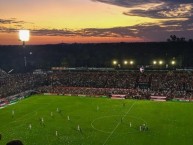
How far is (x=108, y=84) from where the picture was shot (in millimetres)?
83250

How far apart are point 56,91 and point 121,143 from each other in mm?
42914

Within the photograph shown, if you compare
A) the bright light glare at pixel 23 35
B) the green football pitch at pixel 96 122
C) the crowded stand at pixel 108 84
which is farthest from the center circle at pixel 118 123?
the bright light glare at pixel 23 35

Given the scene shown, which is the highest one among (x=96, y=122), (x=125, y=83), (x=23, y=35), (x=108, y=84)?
(x=23, y=35)

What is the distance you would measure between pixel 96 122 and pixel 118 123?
11.9 ft

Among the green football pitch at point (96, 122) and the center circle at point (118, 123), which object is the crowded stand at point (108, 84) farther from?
the center circle at point (118, 123)

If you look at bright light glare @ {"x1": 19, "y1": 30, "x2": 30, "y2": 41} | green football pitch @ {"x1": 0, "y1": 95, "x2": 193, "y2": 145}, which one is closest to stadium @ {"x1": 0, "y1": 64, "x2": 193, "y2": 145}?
green football pitch @ {"x1": 0, "y1": 95, "x2": 193, "y2": 145}

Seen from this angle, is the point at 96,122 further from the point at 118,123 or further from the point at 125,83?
the point at 125,83

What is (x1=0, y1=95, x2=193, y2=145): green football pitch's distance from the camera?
39.0 metres

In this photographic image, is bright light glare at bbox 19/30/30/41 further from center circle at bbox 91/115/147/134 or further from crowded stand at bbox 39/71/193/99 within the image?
crowded stand at bbox 39/71/193/99

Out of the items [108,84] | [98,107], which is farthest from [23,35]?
[108,84]

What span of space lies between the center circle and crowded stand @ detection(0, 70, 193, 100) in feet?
63.5

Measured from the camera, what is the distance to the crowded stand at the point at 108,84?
7224 cm

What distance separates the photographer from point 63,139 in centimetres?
3938

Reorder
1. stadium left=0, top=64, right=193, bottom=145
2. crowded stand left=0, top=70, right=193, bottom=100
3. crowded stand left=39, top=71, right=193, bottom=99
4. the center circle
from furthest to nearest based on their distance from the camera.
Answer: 1. crowded stand left=0, top=70, right=193, bottom=100
2. crowded stand left=39, top=71, right=193, bottom=99
3. the center circle
4. stadium left=0, top=64, right=193, bottom=145
